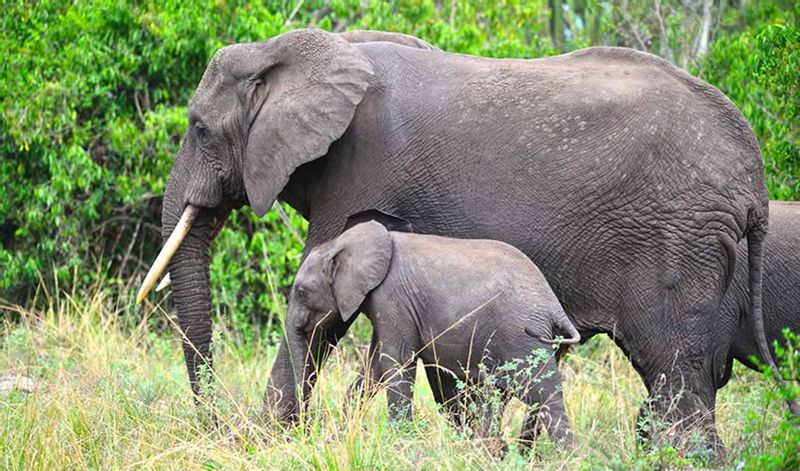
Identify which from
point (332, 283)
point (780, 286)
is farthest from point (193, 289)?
point (780, 286)

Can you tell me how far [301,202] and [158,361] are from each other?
280cm

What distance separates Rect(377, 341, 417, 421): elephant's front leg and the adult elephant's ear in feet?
3.57

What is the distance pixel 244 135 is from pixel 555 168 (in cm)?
164

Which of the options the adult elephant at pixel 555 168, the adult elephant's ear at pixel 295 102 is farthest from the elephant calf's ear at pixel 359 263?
the adult elephant's ear at pixel 295 102

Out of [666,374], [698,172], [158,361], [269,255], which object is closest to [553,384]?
[666,374]

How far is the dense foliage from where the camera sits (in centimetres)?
1123

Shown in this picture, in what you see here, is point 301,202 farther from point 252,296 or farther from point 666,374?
point 252,296

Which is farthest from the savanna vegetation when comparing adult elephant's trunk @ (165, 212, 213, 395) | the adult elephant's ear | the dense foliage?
the adult elephant's ear

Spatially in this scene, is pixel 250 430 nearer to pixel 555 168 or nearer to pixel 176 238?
pixel 176 238

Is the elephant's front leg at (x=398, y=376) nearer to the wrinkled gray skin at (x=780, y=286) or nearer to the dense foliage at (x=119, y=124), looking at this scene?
the wrinkled gray skin at (x=780, y=286)

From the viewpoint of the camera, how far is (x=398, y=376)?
6344 mm

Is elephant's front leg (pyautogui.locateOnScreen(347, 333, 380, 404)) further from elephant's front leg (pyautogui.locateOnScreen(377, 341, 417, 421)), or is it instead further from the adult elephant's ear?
the adult elephant's ear

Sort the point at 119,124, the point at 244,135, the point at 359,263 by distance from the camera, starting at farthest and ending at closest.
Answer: the point at 119,124, the point at 244,135, the point at 359,263

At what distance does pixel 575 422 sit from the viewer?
7727 mm
